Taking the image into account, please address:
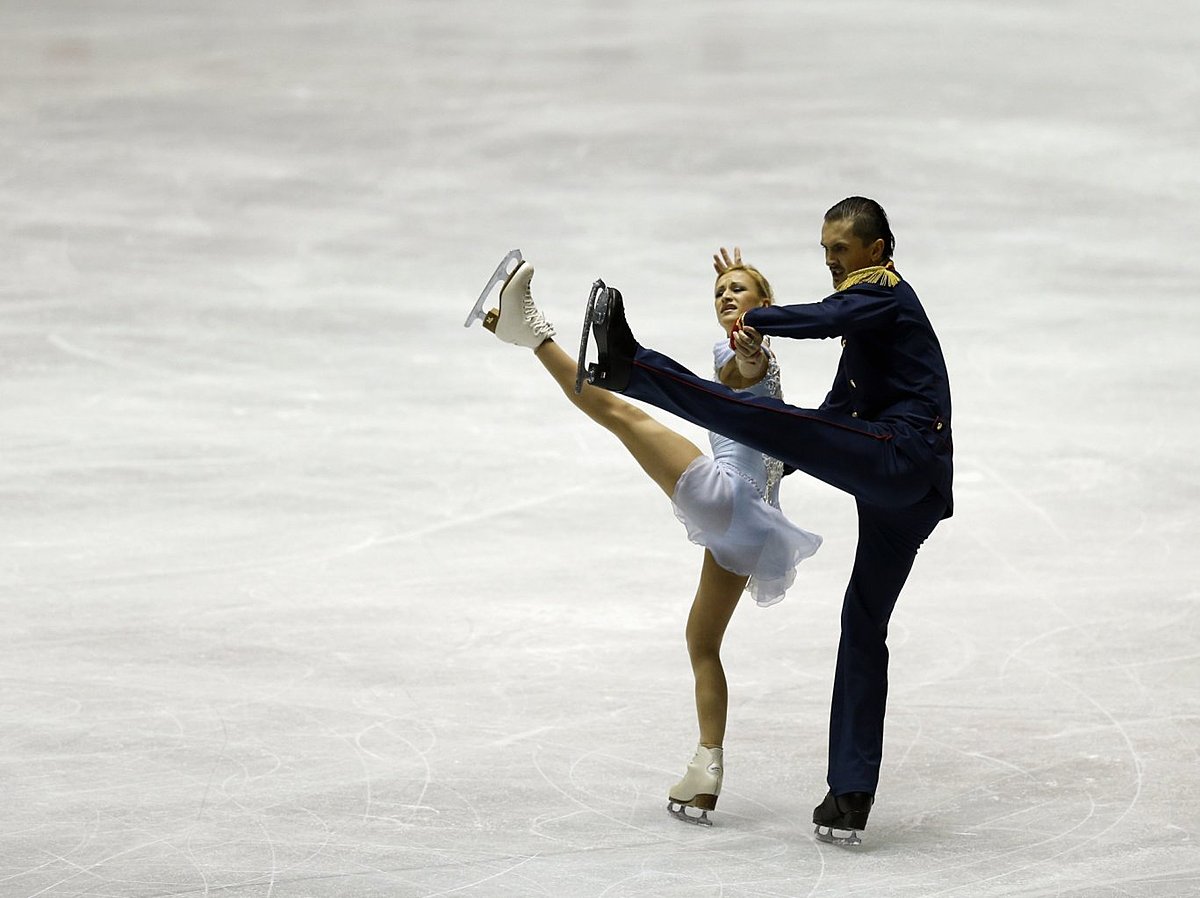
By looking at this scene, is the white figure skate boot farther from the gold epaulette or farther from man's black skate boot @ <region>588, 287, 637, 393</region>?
the gold epaulette

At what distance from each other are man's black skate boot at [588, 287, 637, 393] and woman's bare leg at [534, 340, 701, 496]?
0.76ft

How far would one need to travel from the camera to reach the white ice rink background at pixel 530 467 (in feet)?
14.2

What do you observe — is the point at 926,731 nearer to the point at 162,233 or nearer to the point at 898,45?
the point at 162,233

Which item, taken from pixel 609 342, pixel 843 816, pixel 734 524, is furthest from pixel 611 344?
pixel 843 816

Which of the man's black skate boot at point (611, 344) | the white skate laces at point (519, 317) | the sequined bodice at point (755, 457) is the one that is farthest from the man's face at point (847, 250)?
the white skate laces at point (519, 317)

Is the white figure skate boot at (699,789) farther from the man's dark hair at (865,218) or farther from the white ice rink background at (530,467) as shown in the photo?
the man's dark hair at (865,218)

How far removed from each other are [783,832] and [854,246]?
1.51 metres

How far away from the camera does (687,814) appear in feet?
14.3

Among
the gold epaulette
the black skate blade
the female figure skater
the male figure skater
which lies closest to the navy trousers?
the male figure skater

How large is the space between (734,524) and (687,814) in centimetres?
77

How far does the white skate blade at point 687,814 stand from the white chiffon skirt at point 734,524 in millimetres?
Result: 631

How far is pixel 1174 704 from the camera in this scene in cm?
524

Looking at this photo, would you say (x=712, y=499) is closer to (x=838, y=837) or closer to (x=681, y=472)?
(x=681, y=472)

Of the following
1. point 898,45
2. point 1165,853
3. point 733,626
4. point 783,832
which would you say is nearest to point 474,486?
point 733,626
